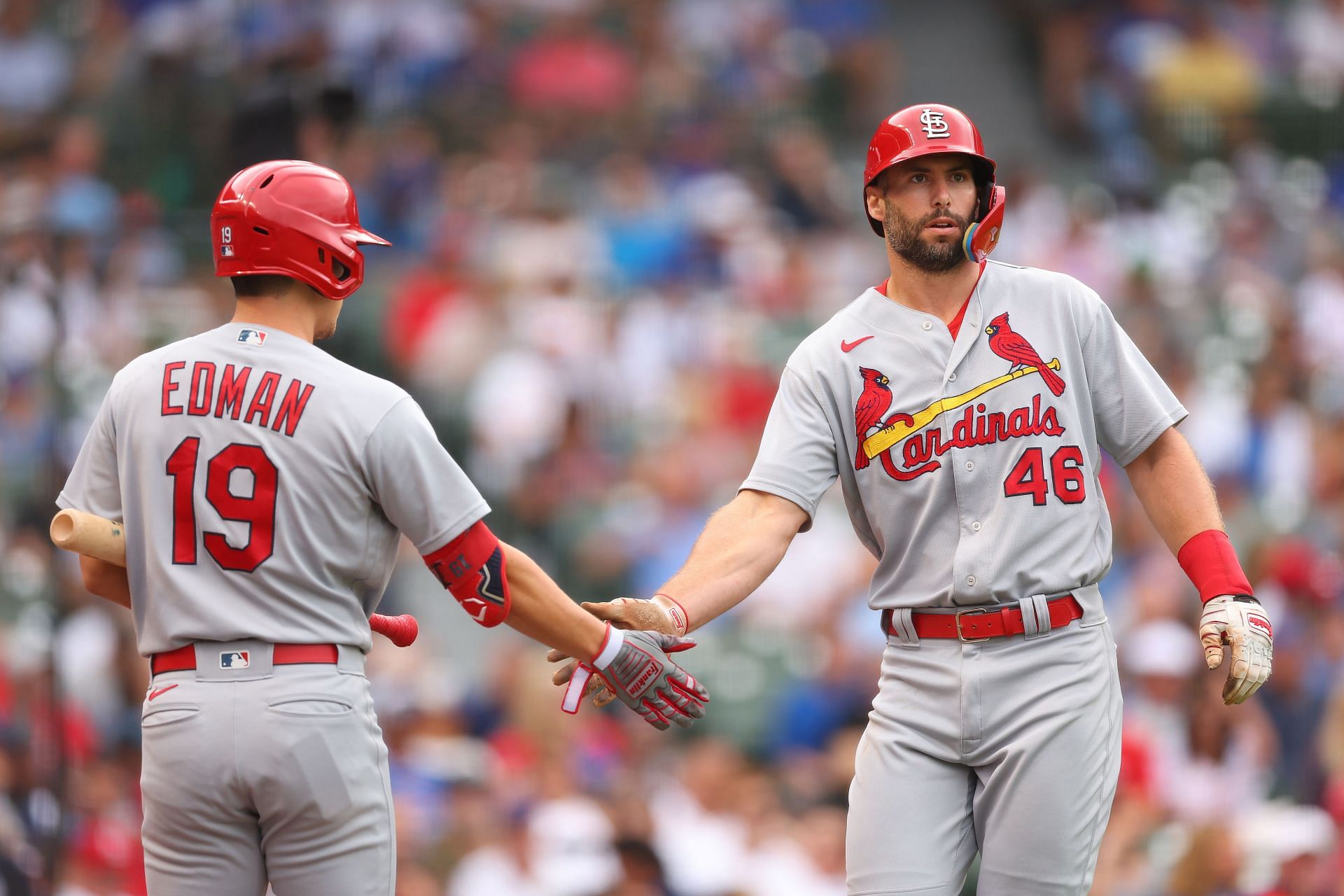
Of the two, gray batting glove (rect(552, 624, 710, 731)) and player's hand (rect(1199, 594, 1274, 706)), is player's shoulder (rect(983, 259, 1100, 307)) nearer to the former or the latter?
player's hand (rect(1199, 594, 1274, 706))

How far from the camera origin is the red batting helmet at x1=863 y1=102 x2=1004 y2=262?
4125mm

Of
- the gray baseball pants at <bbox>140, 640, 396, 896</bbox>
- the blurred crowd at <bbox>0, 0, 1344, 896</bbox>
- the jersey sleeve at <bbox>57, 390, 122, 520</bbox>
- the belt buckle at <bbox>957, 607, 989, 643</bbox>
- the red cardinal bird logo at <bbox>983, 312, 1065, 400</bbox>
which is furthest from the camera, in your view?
the blurred crowd at <bbox>0, 0, 1344, 896</bbox>

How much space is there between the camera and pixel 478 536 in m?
3.67

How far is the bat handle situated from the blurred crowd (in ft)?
8.71

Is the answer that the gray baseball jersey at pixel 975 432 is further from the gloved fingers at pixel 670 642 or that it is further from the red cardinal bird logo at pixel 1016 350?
the gloved fingers at pixel 670 642

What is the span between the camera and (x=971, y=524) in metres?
4.04

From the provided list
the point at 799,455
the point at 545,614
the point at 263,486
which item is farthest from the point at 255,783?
the point at 799,455

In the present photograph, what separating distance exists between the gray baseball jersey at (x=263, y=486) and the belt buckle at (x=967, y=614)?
3.95 feet

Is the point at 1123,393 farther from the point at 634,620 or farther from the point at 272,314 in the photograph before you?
the point at 272,314

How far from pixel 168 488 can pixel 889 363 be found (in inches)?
69.8

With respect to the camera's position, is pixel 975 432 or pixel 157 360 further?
pixel 975 432

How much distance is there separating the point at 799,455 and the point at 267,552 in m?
1.40

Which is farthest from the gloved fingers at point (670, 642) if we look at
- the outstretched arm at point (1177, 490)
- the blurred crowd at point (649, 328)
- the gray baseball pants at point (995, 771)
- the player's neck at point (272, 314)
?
the blurred crowd at point (649, 328)

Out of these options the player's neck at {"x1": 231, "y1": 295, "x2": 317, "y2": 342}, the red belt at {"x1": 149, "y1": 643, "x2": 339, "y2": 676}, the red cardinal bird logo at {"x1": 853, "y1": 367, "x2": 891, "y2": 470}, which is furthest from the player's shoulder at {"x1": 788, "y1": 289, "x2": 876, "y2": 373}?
the red belt at {"x1": 149, "y1": 643, "x2": 339, "y2": 676}
